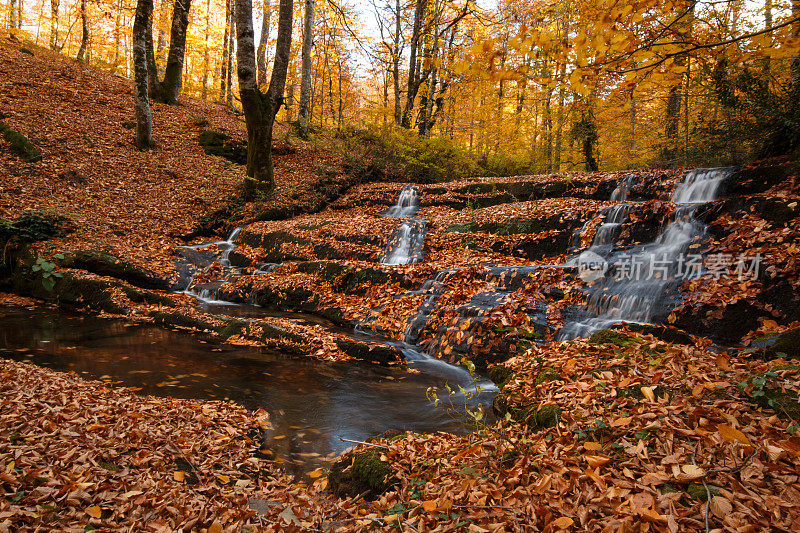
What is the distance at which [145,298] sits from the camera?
7.94 m

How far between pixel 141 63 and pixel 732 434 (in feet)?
53.4

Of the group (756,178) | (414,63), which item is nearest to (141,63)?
(414,63)

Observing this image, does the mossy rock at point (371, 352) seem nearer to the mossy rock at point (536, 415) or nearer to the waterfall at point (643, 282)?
the waterfall at point (643, 282)

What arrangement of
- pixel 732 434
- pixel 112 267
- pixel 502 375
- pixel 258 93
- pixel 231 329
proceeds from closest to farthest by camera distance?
pixel 732 434, pixel 502 375, pixel 231 329, pixel 112 267, pixel 258 93

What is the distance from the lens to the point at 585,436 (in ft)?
8.58

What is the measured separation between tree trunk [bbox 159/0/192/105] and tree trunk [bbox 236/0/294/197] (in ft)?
23.9

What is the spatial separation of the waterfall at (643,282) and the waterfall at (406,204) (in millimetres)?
7265

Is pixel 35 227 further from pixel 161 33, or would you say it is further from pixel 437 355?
pixel 161 33

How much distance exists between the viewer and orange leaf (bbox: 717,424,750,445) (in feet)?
6.88

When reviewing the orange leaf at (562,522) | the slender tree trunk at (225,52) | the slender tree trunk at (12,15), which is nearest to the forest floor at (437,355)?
the orange leaf at (562,522)

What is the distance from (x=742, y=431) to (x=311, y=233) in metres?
10.4

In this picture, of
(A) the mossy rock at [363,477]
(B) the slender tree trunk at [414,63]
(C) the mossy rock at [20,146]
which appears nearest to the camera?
(A) the mossy rock at [363,477]

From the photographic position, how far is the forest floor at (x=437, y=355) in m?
2.12

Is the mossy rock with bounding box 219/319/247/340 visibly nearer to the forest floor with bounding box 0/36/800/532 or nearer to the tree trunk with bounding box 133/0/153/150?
the forest floor with bounding box 0/36/800/532
